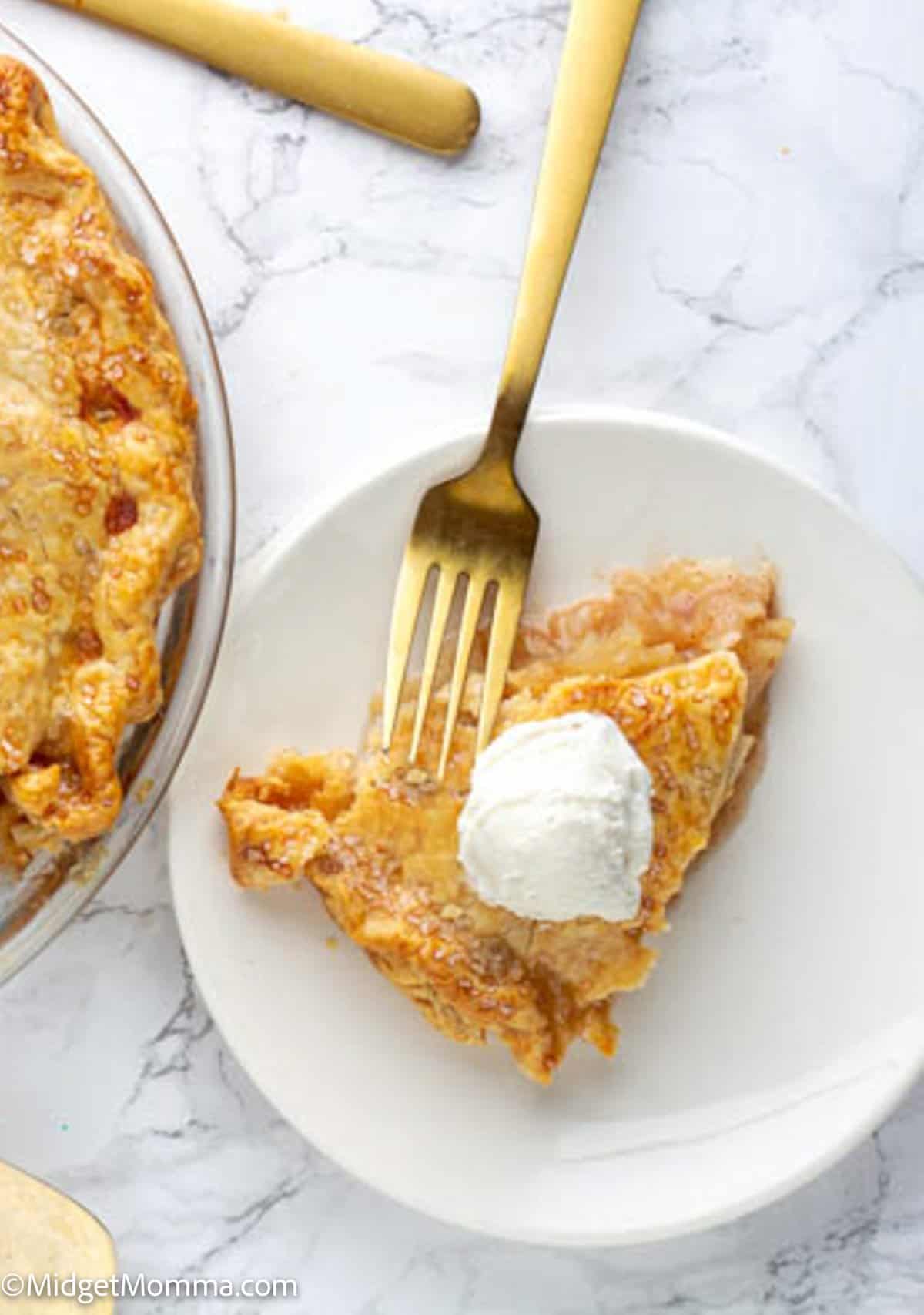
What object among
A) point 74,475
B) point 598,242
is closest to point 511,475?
point 598,242

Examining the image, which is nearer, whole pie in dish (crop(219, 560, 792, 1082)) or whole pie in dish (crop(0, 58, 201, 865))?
whole pie in dish (crop(0, 58, 201, 865))

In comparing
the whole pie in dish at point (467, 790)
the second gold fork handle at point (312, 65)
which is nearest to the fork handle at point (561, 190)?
the second gold fork handle at point (312, 65)

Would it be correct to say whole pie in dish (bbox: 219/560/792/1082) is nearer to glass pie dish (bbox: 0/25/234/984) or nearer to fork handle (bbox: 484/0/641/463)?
glass pie dish (bbox: 0/25/234/984)

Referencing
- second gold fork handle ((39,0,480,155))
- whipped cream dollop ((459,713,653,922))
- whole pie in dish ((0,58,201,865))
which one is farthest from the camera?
second gold fork handle ((39,0,480,155))

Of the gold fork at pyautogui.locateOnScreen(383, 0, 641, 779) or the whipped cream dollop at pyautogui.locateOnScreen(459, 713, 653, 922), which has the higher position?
the gold fork at pyautogui.locateOnScreen(383, 0, 641, 779)

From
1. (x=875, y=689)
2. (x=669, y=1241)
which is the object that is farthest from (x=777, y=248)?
(x=669, y=1241)

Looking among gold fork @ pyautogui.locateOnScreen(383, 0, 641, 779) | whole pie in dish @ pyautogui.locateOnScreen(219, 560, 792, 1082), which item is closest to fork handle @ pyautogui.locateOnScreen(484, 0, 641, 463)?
gold fork @ pyautogui.locateOnScreen(383, 0, 641, 779)

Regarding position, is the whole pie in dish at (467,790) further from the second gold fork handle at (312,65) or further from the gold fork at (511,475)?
the second gold fork handle at (312,65)

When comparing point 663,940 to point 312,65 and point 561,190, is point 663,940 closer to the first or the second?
point 561,190
